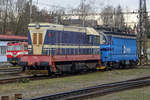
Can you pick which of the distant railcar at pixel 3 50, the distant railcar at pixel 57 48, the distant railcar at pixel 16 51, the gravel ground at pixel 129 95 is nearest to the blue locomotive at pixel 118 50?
the distant railcar at pixel 57 48

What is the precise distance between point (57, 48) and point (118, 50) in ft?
26.9

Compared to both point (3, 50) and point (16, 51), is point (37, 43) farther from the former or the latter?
point (3, 50)

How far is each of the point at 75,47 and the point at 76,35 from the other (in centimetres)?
89

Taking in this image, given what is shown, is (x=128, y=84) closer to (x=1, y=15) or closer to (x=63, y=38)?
(x=63, y=38)

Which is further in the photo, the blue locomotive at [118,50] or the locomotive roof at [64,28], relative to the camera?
the blue locomotive at [118,50]

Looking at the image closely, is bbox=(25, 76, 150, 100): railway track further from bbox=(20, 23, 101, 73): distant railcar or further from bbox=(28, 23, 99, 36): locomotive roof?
bbox=(28, 23, 99, 36): locomotive roof

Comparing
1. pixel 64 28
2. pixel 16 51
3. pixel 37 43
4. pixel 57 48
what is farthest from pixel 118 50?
pixel 16 51

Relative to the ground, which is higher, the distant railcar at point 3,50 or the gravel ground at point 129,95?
the distant railcar at point 3,50

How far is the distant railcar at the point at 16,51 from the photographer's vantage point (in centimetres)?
2747

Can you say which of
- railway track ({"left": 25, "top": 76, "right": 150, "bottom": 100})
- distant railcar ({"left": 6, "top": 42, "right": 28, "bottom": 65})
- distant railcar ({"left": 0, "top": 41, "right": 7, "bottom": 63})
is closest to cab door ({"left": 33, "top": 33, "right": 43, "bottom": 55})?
railway track ({"left": 25, "top": 76, "right": 150, "bottom": 100})

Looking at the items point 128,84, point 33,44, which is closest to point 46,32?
point 33,44

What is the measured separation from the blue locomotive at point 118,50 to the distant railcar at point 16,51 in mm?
9213

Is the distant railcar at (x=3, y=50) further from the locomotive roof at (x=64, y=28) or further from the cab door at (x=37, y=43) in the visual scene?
the cab door at (x=37, y=43)

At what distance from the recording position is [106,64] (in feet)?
73.4
